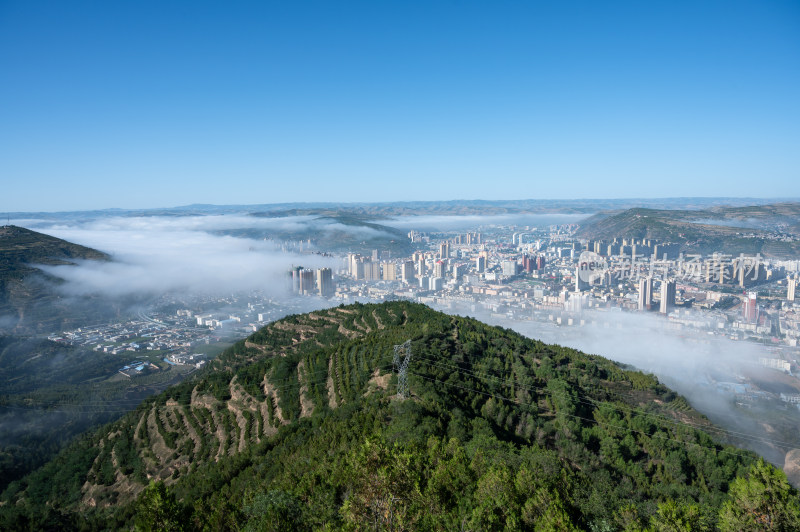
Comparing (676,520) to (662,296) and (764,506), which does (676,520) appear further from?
(662,296)

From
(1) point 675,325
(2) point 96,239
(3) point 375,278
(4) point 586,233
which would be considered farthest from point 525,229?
(2) point 96,239

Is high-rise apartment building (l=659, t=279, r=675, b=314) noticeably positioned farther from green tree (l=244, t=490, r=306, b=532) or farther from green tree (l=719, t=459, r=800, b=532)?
green tree (l=244, t=490, r=306, b=532)

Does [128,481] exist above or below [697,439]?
below

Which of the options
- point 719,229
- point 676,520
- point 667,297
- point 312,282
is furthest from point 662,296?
point 676,520

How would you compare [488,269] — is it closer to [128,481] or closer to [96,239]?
[128,481]

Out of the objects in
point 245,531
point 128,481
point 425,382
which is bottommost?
point 128,481

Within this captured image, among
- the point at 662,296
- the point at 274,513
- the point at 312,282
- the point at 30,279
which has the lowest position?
the point at 312,282

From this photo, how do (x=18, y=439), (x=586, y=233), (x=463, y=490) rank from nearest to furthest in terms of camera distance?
(x=463, y=490) → (x=18, y=439) → (x=586, y=233)
